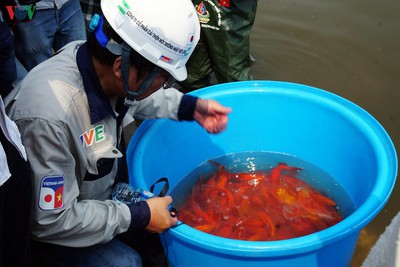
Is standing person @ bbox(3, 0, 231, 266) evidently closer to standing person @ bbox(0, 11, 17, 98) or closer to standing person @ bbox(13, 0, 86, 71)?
standing person @ bbox(0, 11, 17, 98)

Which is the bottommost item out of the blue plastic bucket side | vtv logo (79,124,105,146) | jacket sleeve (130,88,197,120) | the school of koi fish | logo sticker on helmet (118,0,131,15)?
the school of koi fish

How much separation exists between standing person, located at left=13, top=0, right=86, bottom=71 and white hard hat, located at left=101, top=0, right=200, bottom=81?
106 cm

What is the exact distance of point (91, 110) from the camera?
1.60 meters

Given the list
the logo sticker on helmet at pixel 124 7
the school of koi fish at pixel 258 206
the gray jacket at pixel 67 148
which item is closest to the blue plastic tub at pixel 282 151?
the school of koi fish at pixel 258 206

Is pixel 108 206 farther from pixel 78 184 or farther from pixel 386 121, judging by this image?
pixel 386 121

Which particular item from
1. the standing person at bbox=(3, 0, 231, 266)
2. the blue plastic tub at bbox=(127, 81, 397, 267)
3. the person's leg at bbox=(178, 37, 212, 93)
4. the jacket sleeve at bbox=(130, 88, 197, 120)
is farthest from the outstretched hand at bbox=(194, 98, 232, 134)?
the person's leg at bbox=(178, 37, 212, 93)

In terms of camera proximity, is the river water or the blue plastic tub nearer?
the blue plastic tub

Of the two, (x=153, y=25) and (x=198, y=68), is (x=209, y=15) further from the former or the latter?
(x=153, y=25)

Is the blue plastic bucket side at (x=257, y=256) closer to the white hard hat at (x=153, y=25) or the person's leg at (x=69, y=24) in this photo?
the white hard hat at (x=153, y=25)

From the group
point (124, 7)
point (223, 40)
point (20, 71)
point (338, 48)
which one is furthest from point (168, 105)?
point (338, 48)

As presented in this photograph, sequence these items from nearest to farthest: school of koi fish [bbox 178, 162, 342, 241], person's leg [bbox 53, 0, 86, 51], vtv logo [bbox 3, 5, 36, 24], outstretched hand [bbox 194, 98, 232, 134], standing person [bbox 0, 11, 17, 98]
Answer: standing person [bbox 0, 11, 17, 98] < outstretched hand [bbox 194, 98, 232, 134] < school of koi fish [bbox 178, 162, 342, 241] < vtv logo [bbox 3, 5, 36, 24] < person's leg [bbox 53, 0, 86, 51]

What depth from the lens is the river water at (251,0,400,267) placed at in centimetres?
349

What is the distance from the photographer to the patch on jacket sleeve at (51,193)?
4.71 ft

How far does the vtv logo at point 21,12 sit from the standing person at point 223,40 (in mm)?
1160
